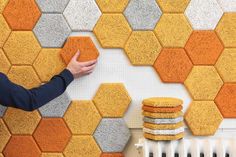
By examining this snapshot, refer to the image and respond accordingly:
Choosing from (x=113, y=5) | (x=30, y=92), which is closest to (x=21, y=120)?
(x=30, y=92)

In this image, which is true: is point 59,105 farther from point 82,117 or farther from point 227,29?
point 227,29

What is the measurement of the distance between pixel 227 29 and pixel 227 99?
0.26 meters

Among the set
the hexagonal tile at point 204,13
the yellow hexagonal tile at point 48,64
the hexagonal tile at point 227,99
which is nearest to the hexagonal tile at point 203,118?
the hexagonal tile at point 227,99

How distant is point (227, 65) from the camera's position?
1.31 meters

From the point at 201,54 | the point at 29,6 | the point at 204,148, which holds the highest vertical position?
the point at 29,6

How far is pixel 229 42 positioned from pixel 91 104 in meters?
0.58

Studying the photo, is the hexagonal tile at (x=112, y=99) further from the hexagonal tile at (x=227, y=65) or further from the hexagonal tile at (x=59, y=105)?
the hexagonal tile at (x=227, y=65)

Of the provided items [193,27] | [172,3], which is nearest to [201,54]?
[193,27]

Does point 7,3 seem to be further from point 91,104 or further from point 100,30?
point 91,104

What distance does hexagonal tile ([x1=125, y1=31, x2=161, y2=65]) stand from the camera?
4.34 ft

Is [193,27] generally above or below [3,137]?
above

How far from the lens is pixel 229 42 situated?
1.30 m

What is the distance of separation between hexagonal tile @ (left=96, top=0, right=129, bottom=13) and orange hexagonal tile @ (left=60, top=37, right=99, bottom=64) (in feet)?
0.43

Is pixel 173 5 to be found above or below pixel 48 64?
above
